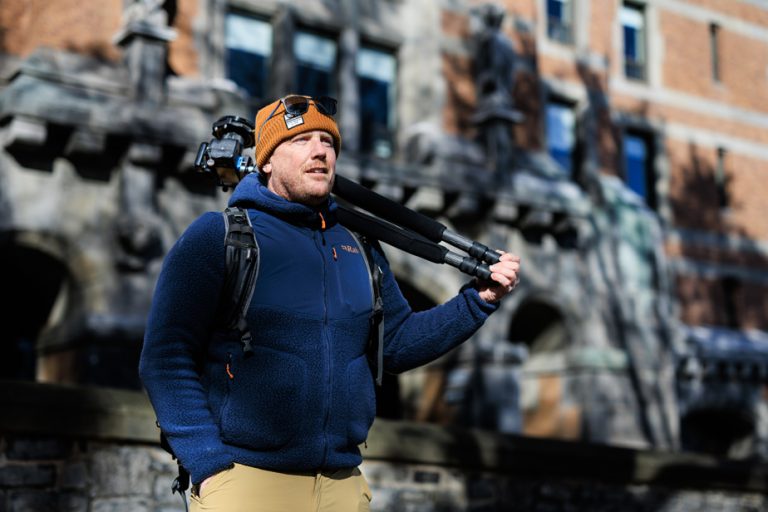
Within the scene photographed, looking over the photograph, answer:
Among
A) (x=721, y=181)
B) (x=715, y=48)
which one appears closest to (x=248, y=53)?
(x=721, y=181)

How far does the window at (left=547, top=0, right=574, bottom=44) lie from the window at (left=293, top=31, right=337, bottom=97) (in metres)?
5.53

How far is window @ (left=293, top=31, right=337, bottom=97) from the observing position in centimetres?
1246

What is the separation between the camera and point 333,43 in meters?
12.9

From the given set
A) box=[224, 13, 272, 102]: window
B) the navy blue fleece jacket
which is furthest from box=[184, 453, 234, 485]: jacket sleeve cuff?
box=[224, 13, 272, 102]: window

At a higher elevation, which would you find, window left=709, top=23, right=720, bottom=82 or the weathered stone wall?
window left=709, top=23, right=720, bottom=82

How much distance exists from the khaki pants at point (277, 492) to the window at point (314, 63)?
999 cm

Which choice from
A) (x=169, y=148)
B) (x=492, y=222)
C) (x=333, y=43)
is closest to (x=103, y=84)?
(x=169, y=148)

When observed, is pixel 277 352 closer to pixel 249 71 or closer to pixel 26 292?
pixel 249 71

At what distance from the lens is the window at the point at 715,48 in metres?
19.9

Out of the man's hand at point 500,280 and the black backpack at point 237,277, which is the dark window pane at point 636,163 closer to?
the man's hand at point 500,280

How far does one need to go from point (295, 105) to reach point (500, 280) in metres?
0.87

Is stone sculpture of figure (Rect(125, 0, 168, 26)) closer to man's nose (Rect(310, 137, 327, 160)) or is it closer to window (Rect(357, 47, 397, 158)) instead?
window (Rect(357, 47, 397, 158))

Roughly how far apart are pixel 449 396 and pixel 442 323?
31.3 feet

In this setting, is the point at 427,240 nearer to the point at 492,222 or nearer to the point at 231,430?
the point at 231,430
